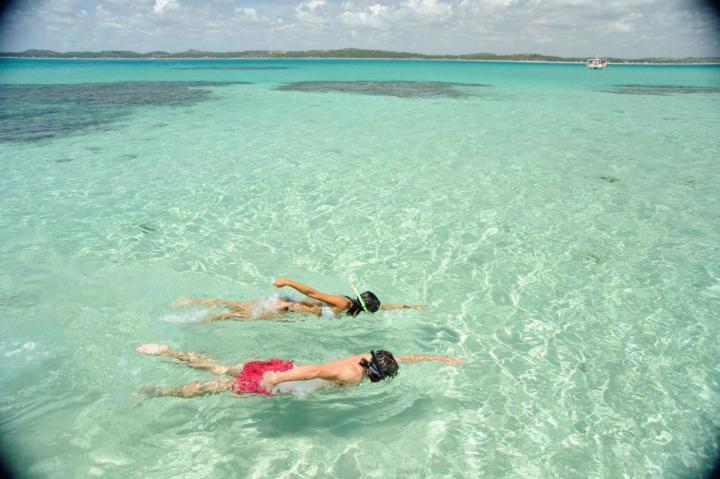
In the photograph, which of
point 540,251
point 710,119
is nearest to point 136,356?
point 540,251

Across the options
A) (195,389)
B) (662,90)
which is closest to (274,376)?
(195,389)

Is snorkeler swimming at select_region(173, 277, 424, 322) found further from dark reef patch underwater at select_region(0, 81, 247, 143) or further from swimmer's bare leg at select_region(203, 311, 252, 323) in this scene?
dark reef patch underwater at select_region(0, 81, 247, 143)

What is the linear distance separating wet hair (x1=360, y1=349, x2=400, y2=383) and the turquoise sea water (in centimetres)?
33

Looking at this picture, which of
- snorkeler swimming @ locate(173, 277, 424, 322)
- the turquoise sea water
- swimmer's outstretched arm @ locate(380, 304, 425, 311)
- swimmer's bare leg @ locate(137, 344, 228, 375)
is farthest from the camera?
Result: swimmer's outstretched arm @ locate(380, 304, 425, 311)

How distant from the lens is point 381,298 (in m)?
6.96

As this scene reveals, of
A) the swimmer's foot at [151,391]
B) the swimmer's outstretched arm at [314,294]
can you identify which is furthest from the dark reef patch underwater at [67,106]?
the swimmer's outstretched arm at [314,294]

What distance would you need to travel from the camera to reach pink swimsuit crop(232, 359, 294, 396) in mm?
4656

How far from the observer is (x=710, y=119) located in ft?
75.7

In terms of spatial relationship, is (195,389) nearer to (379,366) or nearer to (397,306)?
(379,366)

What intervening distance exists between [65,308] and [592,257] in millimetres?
9003

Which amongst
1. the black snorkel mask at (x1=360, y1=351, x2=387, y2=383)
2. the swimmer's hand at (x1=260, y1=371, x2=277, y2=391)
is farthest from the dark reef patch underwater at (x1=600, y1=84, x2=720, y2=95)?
the swimmer's hand at (x1=260, y1=371, x2=277, y2=391)

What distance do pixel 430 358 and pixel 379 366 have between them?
823mm

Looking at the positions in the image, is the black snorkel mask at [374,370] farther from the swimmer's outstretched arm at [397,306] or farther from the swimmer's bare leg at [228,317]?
the swimmer's bare leg at [228,317]

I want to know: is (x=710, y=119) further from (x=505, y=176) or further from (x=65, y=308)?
(x=65, y=308)
